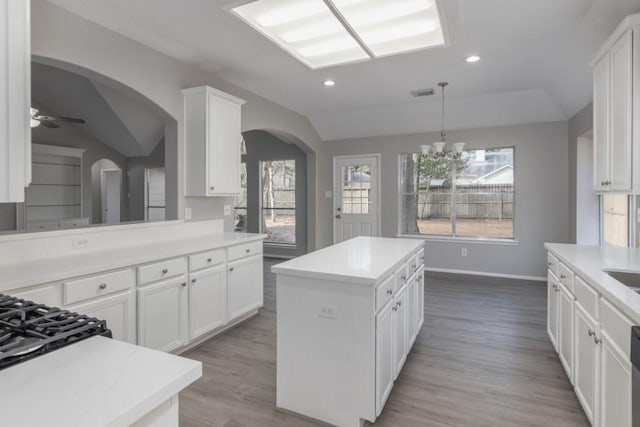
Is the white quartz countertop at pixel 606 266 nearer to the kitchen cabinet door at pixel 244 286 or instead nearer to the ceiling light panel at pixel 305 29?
the ceiling light panel at pixel 305 29

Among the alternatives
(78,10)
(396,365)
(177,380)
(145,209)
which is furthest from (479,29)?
(145,209)

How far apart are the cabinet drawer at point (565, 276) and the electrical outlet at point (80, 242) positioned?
343cm

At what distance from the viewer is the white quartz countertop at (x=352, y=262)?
196 cm

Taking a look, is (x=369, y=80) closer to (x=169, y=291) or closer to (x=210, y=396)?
(x=169, y=291)

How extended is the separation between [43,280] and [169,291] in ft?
2.93

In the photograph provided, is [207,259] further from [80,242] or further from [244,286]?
[80,242]

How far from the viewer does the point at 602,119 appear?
2.49 meters

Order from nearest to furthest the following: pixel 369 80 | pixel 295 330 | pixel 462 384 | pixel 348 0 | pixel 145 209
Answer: pixel 295 330 → pixel 348 0 → pixel 462 384 → pixel 369 80 → pixel 145 209

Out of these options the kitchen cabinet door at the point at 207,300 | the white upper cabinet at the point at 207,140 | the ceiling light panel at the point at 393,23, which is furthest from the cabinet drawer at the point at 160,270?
the ceiling light panel at the point at 393,23

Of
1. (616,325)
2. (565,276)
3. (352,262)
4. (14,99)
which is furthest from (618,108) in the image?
(14,99)

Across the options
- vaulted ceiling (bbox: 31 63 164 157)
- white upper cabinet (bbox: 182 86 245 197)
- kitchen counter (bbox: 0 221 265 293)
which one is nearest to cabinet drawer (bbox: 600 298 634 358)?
kitchen counter (bbox: 0 221 265 293)

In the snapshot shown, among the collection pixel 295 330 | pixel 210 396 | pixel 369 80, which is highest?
pixel 369 80

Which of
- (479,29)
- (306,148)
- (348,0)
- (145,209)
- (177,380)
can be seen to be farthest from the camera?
(145,209)

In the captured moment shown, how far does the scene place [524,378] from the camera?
2545mm
